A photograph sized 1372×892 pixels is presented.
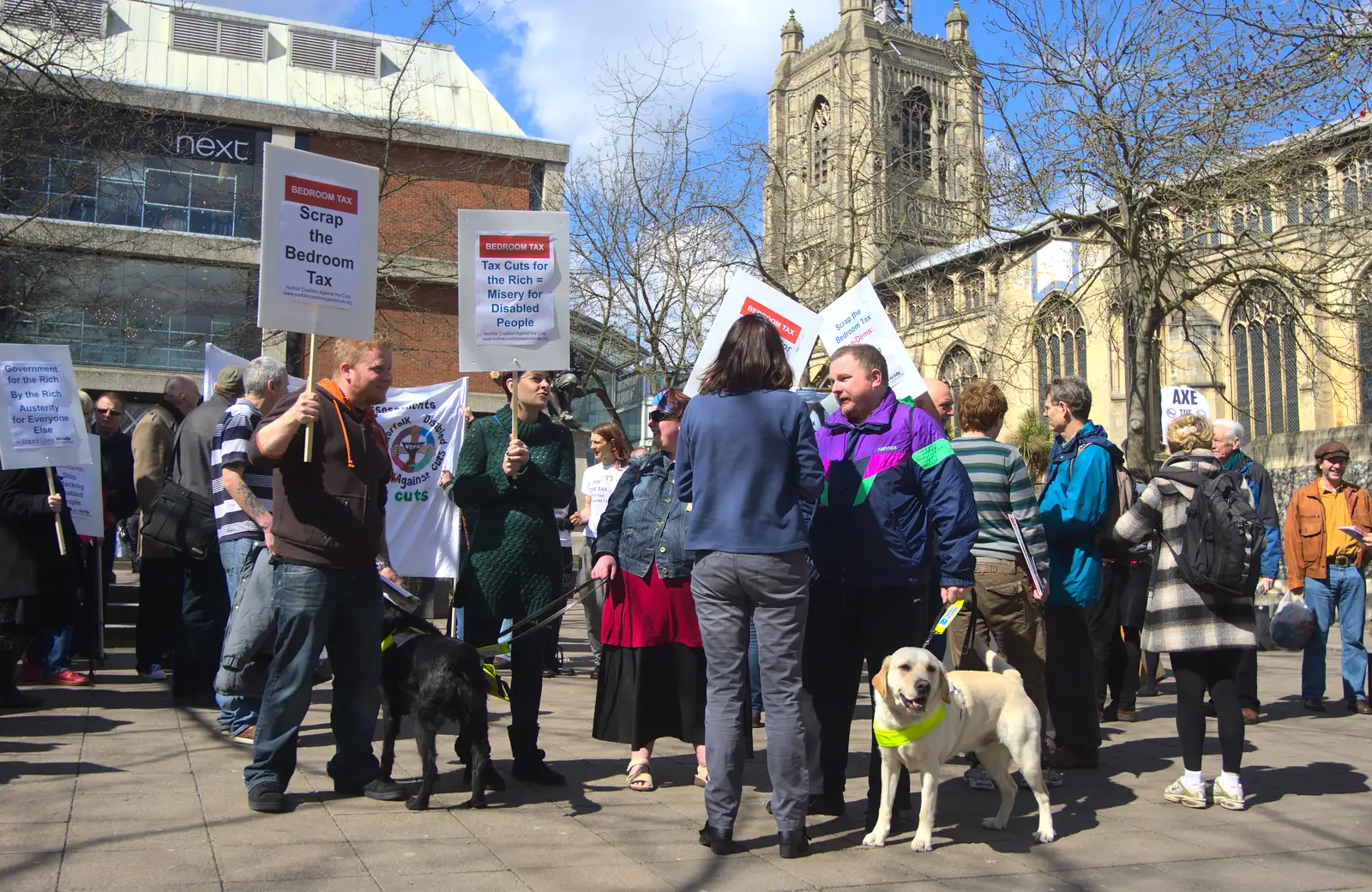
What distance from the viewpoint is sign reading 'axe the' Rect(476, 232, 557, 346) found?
590 cm

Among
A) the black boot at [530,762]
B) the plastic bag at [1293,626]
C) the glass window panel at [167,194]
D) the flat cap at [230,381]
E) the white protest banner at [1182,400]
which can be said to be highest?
the glass window panel at [167,194]

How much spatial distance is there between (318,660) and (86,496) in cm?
454

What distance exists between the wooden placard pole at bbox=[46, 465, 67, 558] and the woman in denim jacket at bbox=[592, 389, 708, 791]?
392 cm

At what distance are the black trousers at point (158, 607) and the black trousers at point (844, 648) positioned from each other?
17.2 feet

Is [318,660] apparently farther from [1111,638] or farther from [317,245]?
[1111,638]

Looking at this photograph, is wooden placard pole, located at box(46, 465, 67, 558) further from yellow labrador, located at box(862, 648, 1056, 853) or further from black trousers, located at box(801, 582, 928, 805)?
yellow labrador, located at box(862, 648, 1056, 853)

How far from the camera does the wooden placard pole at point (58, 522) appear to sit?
7.33 metres

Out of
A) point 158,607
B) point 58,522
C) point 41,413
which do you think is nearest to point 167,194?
point 158,607

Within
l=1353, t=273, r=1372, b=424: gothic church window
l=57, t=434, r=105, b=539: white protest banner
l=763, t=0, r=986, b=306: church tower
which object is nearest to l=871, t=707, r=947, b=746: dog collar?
l=57, t=434, r=105, b=539: white protest banner

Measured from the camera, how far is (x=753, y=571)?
442cm

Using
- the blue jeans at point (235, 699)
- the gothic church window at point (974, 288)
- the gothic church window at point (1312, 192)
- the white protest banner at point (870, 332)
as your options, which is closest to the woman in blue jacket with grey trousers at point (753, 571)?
the white protest banner at point (870, 332)

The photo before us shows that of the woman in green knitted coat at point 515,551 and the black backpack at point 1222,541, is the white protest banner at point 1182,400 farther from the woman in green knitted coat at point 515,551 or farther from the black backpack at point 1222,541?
the woman in green knitted coat at point 515,551

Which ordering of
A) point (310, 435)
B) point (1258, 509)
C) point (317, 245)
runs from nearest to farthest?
point (310, 435)
point (317, 245)
point (1258, 509)

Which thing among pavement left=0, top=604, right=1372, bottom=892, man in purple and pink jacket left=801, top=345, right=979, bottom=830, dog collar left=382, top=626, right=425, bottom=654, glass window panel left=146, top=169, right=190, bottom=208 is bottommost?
pavement left=0, top=604, right=1372, bottom=892
